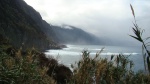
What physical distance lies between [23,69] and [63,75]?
22479 mm

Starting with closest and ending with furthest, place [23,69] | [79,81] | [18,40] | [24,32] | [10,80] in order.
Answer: [79,81] → [10,80] → [23,69] → [18,40] → [24,32]

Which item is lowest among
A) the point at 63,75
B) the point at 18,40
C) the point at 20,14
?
the point at 63,75

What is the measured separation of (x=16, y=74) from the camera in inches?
198

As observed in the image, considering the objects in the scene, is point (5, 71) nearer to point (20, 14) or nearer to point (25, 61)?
point (25, 61)

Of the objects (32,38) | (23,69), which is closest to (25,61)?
(23,69)

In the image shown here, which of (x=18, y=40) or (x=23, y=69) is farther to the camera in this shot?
(x=18, y=40)

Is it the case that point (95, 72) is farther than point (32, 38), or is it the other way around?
point (32, 38)

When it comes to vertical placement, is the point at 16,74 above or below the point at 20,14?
below

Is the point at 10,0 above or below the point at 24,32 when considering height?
above

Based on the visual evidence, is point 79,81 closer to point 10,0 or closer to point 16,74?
point 16,74

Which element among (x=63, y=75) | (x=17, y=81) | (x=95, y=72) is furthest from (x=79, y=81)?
(x=63, y=75)

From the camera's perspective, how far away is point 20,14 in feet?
445

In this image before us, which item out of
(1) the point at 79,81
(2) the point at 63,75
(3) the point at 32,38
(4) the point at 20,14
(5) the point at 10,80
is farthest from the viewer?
(4) the point at 20,14

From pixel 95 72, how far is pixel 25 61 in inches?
66.9
